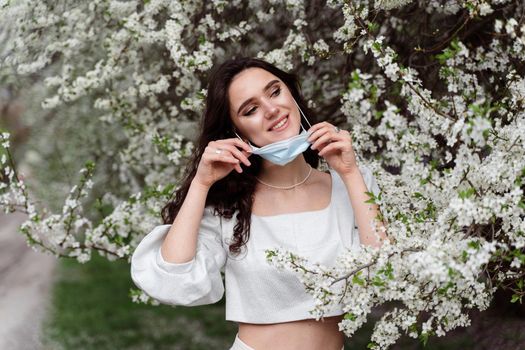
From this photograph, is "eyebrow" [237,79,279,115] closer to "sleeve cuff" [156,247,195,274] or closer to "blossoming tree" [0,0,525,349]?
"blossoming tree" [0,0,525,349]

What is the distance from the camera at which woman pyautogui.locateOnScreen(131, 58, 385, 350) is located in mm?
2686

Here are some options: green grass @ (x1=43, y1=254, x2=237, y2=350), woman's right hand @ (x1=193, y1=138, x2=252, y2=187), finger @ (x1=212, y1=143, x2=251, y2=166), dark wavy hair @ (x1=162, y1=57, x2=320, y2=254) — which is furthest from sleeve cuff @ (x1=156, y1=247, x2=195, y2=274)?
green grass @ (x1=43, y1=254, x2=237, y2=350)

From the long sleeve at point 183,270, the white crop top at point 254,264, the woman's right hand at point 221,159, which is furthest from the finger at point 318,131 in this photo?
the long sleeve at point 183,270

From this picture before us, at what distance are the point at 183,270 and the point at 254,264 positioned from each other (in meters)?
0.27

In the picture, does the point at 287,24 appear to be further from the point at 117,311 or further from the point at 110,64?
the point at 117,311

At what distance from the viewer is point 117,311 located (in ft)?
22.2

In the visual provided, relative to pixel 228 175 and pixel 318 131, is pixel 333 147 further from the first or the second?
pixel 228 175

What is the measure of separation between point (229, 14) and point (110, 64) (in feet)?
2.63

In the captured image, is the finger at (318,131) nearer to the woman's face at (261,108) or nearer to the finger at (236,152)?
the woman's face at (261,108)

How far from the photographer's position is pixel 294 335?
276 centimetres

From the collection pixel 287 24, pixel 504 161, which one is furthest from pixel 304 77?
pixel 504 161

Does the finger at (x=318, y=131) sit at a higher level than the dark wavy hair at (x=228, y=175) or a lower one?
higher

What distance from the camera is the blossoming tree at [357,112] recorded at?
2.27m

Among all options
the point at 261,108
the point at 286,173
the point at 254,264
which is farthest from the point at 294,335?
the point at 261,108
